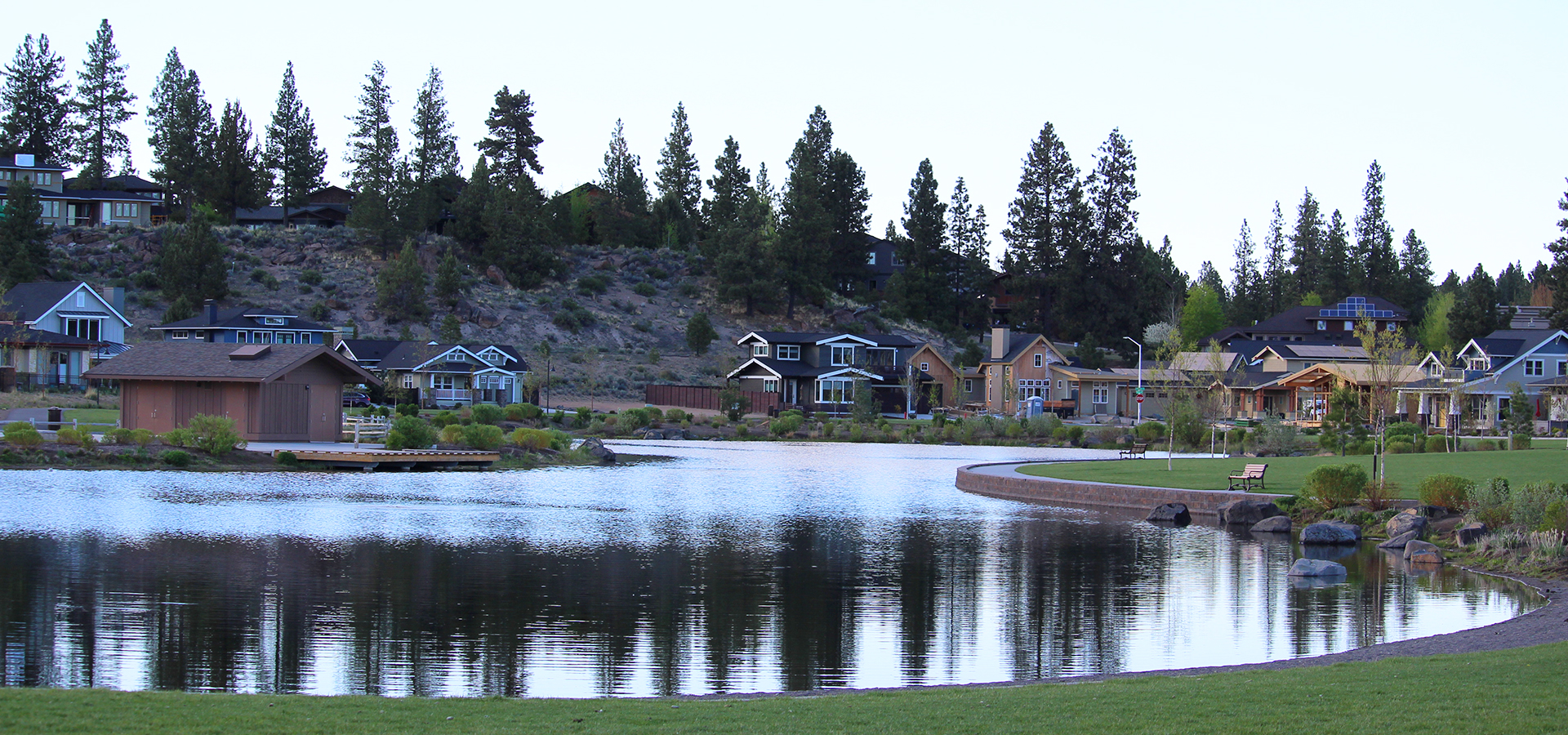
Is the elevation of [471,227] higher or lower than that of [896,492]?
higher

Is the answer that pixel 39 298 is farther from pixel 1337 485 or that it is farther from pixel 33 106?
pixel 1337 485

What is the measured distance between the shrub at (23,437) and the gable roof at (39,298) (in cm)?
4728

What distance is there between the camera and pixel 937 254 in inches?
4953

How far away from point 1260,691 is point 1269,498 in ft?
75.7

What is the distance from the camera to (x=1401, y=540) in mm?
29953

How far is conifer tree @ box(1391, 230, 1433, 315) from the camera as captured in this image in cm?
13538

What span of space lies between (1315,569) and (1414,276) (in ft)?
439

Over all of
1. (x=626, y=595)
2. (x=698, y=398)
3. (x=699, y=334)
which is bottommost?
(x=626, y=595)

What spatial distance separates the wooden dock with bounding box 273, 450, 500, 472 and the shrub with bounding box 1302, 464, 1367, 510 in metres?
29.0

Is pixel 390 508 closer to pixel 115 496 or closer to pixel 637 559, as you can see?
pixel 115 496

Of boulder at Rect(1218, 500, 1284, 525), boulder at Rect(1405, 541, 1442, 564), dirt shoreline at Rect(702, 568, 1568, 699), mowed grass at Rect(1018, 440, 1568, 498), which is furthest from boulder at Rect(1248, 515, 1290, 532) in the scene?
dirt shoreline at Rect(702, 568, 1568, 699)

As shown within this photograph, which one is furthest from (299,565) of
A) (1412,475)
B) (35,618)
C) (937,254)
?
(937,254)

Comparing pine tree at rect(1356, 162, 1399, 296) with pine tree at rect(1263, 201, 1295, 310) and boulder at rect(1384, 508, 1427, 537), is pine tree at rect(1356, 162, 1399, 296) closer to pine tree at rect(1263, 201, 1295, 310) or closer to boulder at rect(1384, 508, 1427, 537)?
pine tree at rect(1263, 201, 1295, 310)

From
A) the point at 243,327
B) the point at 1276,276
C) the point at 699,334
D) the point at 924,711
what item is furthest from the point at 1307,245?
the point at 924,711
